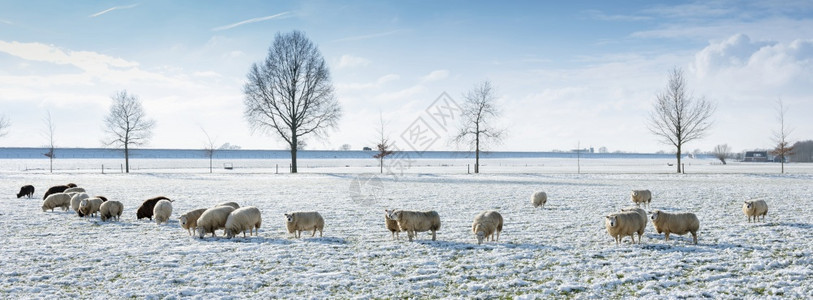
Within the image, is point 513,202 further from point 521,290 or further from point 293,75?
point 293,75

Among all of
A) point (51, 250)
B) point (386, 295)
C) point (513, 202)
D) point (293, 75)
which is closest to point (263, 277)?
point (386, 295)

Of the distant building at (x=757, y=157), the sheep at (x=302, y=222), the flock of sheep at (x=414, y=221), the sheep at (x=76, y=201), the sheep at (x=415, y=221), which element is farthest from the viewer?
the distant building at (x=757, y=157)

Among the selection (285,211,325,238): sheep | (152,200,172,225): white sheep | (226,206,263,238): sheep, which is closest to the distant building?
(285,211,325,238): sheep

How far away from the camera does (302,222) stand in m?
12.3

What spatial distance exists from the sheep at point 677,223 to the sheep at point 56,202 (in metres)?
20.6

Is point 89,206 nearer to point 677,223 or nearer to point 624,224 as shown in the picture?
point 624,224

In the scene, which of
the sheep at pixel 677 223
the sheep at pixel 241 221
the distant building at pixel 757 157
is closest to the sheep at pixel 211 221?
the sheep at pixel 241 221

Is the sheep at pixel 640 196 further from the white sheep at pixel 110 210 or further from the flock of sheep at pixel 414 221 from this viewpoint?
the white sheep at pixel 110 210

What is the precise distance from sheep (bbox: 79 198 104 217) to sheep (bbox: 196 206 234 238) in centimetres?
631

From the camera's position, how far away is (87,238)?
12.1 m

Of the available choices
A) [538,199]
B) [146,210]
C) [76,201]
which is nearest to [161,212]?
[146,210]

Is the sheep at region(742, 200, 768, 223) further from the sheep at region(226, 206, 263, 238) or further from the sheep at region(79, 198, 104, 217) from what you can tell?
the sheep at region(79, 198, 104, 217)

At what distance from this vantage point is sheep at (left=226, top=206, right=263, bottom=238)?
12.1 meters

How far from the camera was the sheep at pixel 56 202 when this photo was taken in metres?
18.0
